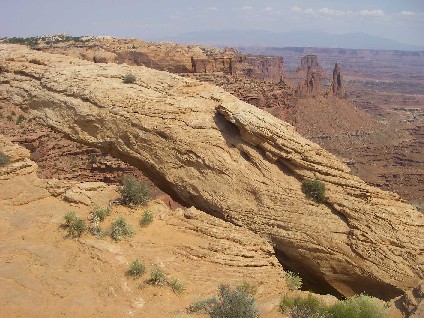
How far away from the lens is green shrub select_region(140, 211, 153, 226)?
13.6m

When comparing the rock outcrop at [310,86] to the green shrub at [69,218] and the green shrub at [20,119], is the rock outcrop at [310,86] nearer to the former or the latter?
the green shrub at [20,119]

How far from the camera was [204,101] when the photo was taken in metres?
17.4

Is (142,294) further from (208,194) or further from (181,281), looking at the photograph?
(208,194)

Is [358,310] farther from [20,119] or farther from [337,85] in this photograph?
[337,85]

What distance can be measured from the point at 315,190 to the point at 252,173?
103 inches

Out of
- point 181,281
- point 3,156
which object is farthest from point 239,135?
point 3,156

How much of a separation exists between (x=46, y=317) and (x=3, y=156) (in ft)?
25.5

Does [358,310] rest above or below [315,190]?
below

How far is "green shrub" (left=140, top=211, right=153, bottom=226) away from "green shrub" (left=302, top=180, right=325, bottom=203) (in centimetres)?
631

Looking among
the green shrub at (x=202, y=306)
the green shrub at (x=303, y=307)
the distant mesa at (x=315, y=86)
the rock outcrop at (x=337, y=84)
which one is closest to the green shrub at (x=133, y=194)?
the green shrub at (x=202, y=306)

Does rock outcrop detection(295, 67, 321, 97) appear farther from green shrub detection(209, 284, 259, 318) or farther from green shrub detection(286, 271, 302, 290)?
green shrub detection(209, 284, 259, 318)

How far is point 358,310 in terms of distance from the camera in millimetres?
10227

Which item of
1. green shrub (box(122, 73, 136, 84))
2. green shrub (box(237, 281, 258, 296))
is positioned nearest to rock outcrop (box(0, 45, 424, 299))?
green shrub (box(122, 73, 136, 84))

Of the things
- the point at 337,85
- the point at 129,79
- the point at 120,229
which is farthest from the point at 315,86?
the point at 120,229
